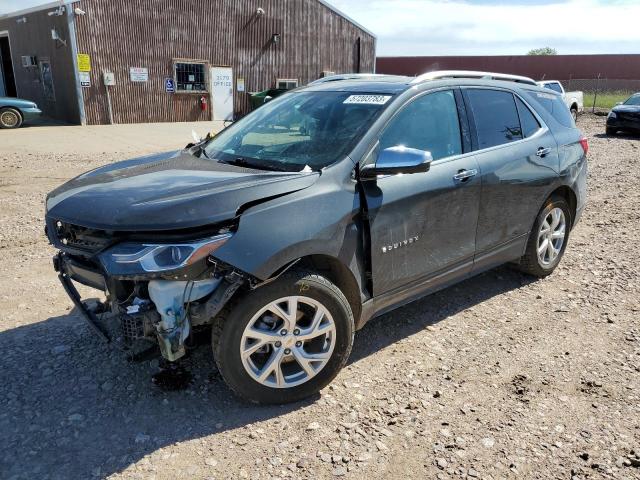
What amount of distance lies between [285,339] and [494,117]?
8.40 feet

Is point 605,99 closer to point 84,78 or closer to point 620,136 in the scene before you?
point 620,136

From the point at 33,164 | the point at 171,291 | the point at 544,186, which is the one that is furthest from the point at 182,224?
the point at 33,164

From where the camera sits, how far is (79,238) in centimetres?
292

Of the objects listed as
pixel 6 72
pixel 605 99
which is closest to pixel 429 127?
pixel 6 72

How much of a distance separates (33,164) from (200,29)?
13401 mm

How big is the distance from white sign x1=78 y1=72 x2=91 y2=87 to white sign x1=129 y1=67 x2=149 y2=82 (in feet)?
5.50

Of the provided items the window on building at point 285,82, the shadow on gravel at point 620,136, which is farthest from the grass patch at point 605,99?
the window on building at point 285,82

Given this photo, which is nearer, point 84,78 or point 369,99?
point 369,99

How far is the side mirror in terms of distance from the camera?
3.15 metres

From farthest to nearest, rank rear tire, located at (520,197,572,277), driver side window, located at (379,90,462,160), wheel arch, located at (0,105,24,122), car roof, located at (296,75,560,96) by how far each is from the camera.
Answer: wheel arch, located at (0,105,24,122)
rear tire, located at (520,197,572,277)
car roof, located at (296,75,560,96)
driver side window, located at (379,90,462,160)

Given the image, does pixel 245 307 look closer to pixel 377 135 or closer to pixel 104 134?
pixel 377 135

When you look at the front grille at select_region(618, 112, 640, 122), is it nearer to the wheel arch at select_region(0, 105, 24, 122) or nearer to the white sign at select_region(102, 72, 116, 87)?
the white sign at select_region(102, 72, 116, 87)

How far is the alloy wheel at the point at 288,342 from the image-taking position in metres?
2.88

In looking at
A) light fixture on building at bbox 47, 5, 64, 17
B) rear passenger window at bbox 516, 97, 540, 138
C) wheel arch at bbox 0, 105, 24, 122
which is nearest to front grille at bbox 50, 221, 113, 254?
rear passenger window at bbox 516, 97, 540, 138
